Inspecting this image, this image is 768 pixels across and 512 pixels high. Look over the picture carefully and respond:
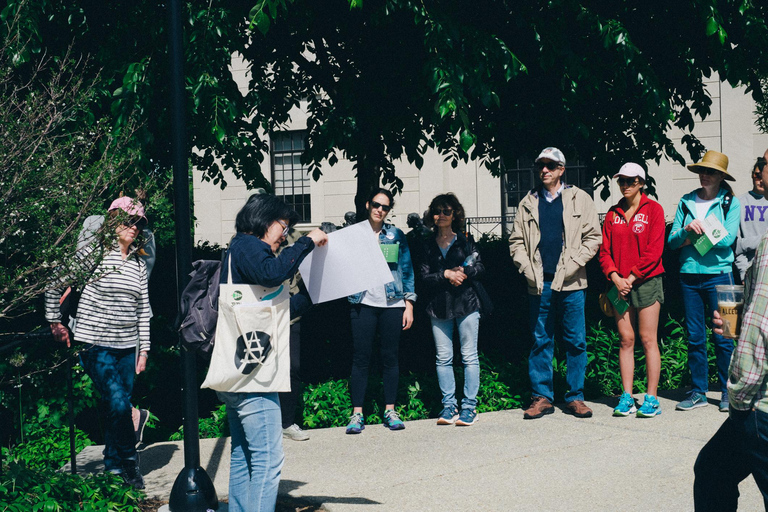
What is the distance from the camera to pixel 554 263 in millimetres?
6445

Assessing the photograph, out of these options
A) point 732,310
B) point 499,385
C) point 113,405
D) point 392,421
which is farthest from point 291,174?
point 732,310

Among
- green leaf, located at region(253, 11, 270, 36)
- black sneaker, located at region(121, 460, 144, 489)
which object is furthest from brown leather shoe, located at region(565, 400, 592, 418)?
green leaf, located at region(253, 11, 270, 36)

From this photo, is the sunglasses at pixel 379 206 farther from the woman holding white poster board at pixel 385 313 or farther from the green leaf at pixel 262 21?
the green leaf at pixel 262 21

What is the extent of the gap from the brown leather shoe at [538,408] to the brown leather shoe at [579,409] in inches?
6.7

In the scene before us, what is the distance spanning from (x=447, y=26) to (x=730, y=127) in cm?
1239

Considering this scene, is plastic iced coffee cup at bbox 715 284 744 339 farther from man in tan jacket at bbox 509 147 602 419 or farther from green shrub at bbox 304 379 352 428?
green shrub at bbox 304 379 352 428

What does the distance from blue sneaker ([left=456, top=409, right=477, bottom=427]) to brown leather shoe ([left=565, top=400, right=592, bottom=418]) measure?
85cm

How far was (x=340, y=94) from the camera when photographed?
26.0 feet

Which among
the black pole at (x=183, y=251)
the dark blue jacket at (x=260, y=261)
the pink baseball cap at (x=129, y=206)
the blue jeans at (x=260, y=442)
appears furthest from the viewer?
the pink baseball cap at (x=129, y=206)

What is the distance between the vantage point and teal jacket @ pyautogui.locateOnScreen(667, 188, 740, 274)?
6.41 m

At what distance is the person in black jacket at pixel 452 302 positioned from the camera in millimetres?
6395

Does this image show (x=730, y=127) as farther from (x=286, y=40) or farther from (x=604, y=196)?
(x=286, y=40)

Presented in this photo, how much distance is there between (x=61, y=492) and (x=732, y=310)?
3.63 meters

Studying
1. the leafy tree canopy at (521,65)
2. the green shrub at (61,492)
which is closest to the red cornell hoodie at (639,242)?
the leafy tree canopy at (521,65)
